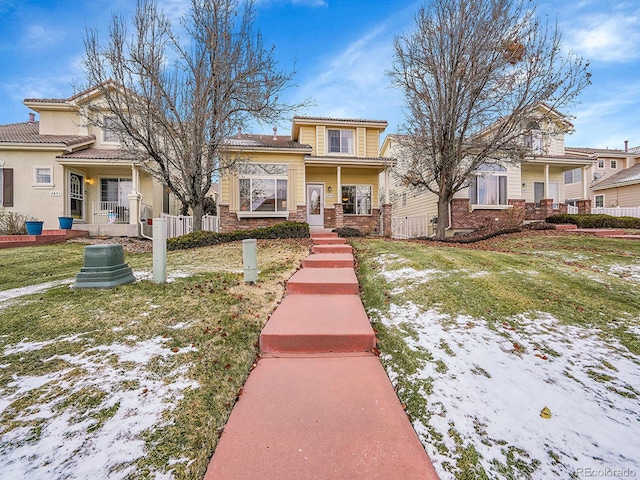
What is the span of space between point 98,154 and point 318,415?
1548 cm

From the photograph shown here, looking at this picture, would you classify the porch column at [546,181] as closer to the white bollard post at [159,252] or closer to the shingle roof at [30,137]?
the white bollard post at [159,252]

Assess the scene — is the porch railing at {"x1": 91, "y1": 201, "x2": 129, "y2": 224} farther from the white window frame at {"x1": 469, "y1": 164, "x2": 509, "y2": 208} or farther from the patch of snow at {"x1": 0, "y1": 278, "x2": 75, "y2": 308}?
the white window frame at {"x1": 469, "y1": 164, "x2": 509, "y2": 208}

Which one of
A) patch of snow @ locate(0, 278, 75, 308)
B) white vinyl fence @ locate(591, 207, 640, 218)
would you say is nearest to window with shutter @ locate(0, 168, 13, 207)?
patch of snow @ locate(0, 278, 75, 308)

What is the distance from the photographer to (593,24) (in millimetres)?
8688

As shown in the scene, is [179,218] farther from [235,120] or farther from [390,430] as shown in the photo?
[390,430]

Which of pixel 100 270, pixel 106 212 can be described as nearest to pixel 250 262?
pixel 100 270

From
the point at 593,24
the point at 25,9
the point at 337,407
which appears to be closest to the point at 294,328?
the point at 337,407

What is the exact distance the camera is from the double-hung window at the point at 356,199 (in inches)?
563

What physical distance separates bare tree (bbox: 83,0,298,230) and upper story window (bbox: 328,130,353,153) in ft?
16.3

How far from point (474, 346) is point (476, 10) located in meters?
10.6

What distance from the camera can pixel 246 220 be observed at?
1285 cm

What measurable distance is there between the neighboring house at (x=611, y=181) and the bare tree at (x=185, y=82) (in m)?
17.4

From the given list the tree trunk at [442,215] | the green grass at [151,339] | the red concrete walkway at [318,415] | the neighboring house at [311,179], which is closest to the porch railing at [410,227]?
the neighboring house at [311,179]

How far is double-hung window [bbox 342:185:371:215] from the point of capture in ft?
46.9
